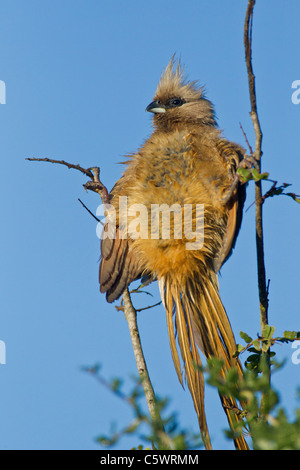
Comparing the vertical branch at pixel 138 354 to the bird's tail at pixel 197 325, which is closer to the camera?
the vertical branch at pixel 138 354

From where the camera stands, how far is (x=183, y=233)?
344 centimetres

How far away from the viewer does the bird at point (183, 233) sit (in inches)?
129

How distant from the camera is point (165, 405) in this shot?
160 cm

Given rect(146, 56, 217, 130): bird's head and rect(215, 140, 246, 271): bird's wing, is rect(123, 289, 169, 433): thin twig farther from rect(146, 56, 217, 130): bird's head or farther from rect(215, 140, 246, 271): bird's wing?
rect(146, 56, 217, 130): bird's head

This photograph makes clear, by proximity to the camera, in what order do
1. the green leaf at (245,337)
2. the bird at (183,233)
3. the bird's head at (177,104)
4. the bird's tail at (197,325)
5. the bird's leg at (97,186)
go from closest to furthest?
the green leaf at (245,337) < the bird's tail at (197,325) < the bird at (183,233) < the bird's leg at (97,186) < the bird's head at (177,104)

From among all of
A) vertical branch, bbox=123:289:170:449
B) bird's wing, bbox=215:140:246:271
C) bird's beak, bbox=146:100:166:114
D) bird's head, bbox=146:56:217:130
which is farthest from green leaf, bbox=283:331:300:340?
bird's beak, bbox=146:100:166:114

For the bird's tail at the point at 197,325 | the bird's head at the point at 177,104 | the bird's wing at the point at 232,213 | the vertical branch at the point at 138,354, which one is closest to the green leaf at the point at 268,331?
the bird's tail at the point at 197,325

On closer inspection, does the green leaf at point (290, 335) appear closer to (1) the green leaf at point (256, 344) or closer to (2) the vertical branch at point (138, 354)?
(1) the green leaf at point (256, 344)

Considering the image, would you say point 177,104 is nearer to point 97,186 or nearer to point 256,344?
point 97,186

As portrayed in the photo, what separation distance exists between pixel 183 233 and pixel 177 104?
1.59 meters

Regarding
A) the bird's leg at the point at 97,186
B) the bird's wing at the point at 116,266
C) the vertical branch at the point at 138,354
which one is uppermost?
the bird's leg at the point at 97,186
